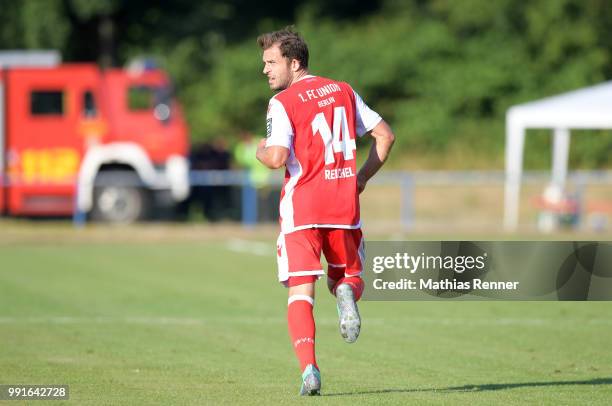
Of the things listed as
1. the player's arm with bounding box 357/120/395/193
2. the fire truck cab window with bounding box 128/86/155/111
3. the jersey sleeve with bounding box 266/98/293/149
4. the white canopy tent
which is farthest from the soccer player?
the fire truck cab window with bounding box 128/86/155/111

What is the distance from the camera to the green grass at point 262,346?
24.3 feet

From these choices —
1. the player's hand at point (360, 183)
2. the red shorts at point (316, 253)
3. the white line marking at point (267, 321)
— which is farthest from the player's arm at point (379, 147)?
the white line marking at point (267, 321)

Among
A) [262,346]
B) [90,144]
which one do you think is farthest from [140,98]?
[262,346]

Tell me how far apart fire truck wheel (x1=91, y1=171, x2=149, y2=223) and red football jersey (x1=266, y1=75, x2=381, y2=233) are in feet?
71.3

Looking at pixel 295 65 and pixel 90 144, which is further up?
pixel 295 65

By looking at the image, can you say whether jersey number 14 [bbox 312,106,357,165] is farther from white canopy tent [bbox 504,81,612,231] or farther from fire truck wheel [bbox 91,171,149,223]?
fire truck wheel [bbox 91,171,149,223]

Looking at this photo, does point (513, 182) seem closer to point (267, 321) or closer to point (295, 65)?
point (267, 321)

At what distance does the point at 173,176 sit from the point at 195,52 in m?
16.9

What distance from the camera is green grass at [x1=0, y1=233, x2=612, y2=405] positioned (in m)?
7.41

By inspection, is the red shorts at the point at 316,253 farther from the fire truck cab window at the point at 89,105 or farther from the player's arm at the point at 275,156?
the fire truck cab window at the point at 89,105

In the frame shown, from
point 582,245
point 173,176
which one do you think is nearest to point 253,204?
point 173,176

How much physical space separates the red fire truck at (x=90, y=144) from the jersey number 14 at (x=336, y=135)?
21.6 m

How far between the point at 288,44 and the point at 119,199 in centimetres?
2196

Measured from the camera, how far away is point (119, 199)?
28531mm
